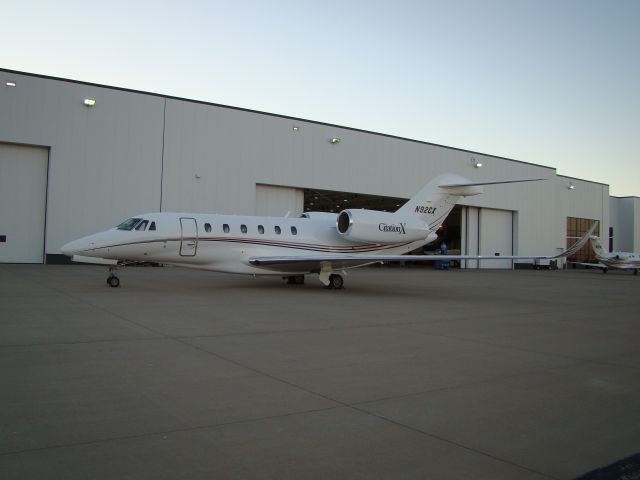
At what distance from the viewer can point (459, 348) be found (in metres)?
7.89

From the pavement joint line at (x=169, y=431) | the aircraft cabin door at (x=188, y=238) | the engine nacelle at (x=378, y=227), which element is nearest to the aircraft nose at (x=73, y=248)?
the aircraft cabin door at (x=188, y=238)

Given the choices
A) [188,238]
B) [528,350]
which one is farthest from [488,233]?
[528,350]

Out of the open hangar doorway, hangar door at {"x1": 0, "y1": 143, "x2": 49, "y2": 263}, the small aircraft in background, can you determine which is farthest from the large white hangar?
the small aircraft in background

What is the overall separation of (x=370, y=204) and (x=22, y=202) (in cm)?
2944

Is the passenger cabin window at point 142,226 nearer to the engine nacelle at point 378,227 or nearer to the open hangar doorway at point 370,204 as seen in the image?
the engine nacelle at point 378,227

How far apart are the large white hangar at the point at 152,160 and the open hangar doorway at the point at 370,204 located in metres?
3.26

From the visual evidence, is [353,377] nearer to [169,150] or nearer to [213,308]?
[213,308]

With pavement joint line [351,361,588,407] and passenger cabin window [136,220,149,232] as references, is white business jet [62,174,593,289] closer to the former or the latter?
passenger cabin window [136,220,149,232]

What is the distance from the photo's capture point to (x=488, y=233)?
4294 cm

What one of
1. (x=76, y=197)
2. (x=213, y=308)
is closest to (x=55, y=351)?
(x=213, y=308)

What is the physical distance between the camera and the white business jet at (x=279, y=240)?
1520 centimetres

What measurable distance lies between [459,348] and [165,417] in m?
4.92

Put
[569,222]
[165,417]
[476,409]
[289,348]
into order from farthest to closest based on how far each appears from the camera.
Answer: [569,222] < [289,348] < [476,409] < [165,417]

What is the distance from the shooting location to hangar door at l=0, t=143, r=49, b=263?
987 inches
